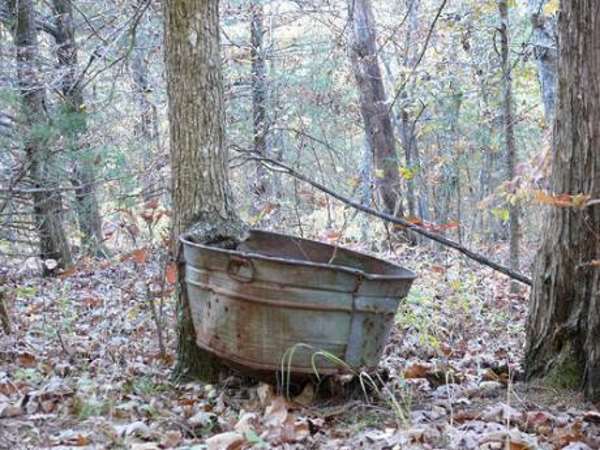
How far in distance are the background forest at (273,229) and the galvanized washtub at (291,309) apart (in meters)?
0.24

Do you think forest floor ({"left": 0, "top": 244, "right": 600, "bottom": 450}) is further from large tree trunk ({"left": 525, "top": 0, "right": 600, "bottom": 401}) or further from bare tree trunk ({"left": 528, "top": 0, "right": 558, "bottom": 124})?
bare tree trunk ({"left": 528, "top": 0, "right": 558, "bottom": 124})

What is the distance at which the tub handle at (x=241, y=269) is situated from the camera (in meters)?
3.28

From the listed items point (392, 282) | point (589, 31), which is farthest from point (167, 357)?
point (589, 31)

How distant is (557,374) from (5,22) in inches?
326

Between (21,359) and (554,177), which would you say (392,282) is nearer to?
(554,177)

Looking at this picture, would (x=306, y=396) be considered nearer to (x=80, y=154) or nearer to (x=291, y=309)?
(x=291, y=309)

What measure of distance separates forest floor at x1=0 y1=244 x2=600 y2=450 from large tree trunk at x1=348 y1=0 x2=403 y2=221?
349 cm

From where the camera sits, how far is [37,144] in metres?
7.15

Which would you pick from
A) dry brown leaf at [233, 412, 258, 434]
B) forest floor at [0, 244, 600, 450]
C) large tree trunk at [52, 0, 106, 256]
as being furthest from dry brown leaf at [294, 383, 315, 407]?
large tree trunk at [52, 0, 106, 256]

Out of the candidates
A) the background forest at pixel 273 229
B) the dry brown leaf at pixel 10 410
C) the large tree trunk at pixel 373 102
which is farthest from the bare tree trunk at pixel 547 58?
the dry brown leaf at pixel 10 410

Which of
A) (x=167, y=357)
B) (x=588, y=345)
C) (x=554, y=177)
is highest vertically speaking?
(x=554, y=177)

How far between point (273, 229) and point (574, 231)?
424 centimetres

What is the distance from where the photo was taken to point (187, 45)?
12.6 feet

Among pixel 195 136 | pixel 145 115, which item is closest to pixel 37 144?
pixel 145 115
